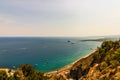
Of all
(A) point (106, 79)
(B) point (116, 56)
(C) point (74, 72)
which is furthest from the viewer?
(C) point (74, 72)

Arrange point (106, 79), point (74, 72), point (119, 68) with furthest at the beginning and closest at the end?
point (74, 72)
point (119, 68)
point (106, 79)

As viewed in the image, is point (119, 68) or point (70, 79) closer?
point (119, 68)

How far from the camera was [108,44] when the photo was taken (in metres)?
74.6

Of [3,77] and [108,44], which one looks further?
[108,44]

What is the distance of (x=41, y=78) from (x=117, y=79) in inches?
931

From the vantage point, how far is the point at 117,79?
32.3m

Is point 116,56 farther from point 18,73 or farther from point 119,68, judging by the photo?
point 18,73


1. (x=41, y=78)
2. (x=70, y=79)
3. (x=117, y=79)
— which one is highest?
(x=117, y=79)

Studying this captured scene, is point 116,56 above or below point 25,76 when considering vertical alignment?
above

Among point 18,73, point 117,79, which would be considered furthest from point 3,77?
point 117,79

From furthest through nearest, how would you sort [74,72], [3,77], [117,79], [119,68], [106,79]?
[74,72] < [3,77] < [119,68] < [106,79] < [117,79]

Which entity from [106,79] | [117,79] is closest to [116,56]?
[106,79]

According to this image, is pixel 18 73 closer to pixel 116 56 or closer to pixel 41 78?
pixel 41 78

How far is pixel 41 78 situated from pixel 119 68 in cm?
2108
